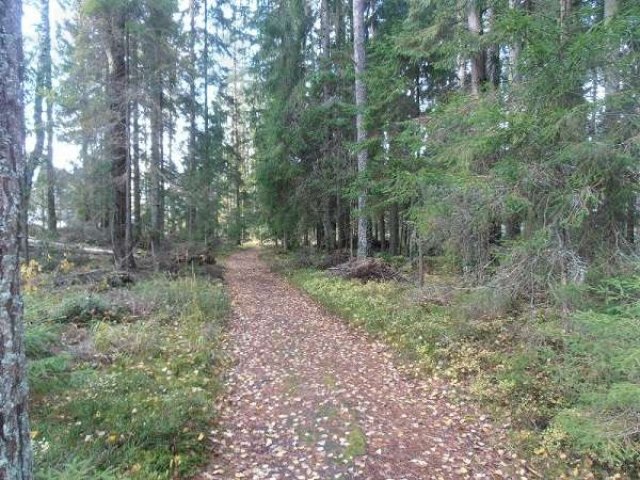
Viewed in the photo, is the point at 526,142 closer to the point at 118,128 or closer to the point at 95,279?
the point at 95,279

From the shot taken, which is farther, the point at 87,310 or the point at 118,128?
the point at 118,128

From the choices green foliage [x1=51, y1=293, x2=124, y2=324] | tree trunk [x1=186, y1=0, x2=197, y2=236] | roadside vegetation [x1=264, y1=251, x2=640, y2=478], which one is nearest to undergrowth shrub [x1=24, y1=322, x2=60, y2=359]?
green foliage [x1=51, y1=293, x2=124, y2=324]

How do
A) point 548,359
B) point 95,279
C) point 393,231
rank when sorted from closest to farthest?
point 548,359, point 95,279, point 393,231

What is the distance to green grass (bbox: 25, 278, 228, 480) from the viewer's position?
364 cm

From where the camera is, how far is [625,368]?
124 inches

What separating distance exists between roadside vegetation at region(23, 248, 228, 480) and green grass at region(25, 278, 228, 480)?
12mm

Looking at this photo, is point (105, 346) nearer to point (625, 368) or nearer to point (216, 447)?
point (216, 447)

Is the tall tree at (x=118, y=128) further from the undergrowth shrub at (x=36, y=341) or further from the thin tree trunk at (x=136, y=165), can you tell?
the undergrowth shrub at (x=36, y=341)

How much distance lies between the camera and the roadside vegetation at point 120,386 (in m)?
3.66

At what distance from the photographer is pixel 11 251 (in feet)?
6.88

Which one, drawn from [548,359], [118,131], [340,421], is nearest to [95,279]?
[118,131]

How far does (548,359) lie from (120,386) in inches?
210

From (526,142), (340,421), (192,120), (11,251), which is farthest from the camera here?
(192,120)

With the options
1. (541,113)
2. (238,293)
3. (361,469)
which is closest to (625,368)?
(361,469)
